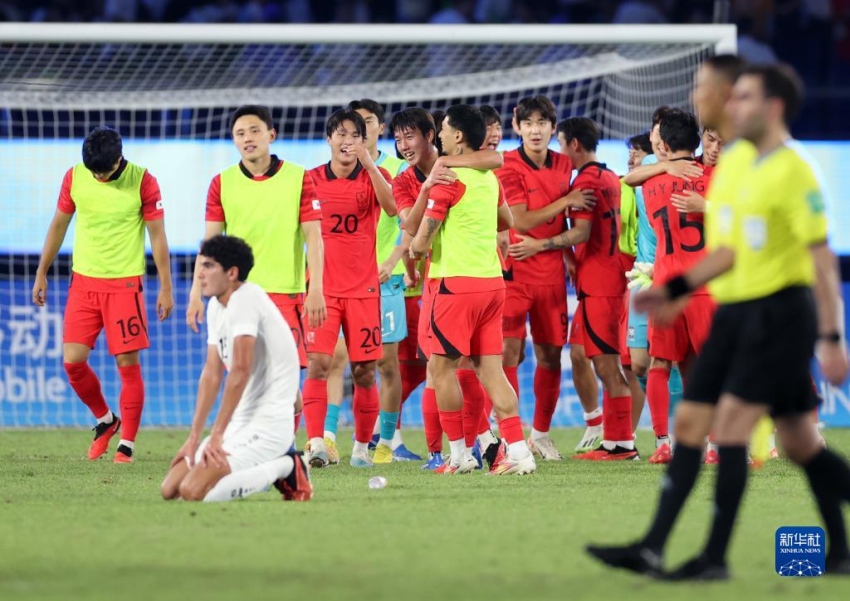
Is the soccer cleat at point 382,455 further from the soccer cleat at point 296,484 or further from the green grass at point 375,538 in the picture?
the soccer cleat at point 296,484

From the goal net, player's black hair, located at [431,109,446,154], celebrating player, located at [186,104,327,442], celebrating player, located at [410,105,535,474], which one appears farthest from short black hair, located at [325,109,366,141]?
the goal net

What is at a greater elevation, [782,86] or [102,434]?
[782,86]

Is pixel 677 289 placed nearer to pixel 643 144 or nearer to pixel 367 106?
pixel 367 106

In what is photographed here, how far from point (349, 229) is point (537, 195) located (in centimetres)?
131

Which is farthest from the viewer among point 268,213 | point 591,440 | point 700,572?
point 591,440

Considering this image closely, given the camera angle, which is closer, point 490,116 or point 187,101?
point 490,116

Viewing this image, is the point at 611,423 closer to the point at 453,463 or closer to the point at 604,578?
the point at 453,463

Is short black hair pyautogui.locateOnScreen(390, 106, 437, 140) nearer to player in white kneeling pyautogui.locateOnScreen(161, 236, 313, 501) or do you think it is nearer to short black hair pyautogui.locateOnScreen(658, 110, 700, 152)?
short black hair pyautogui.locateOnScreen(658, 110, 700, 152)

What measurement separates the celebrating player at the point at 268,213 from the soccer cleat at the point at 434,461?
108 cm

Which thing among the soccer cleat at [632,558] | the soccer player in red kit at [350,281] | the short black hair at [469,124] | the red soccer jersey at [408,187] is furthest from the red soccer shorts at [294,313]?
the soccer cleat at [632,558]

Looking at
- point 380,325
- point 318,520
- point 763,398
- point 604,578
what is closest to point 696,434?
point 763,398

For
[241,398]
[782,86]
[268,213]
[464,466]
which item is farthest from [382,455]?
[782,86]

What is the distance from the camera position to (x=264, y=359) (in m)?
7.04

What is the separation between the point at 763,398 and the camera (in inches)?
191
